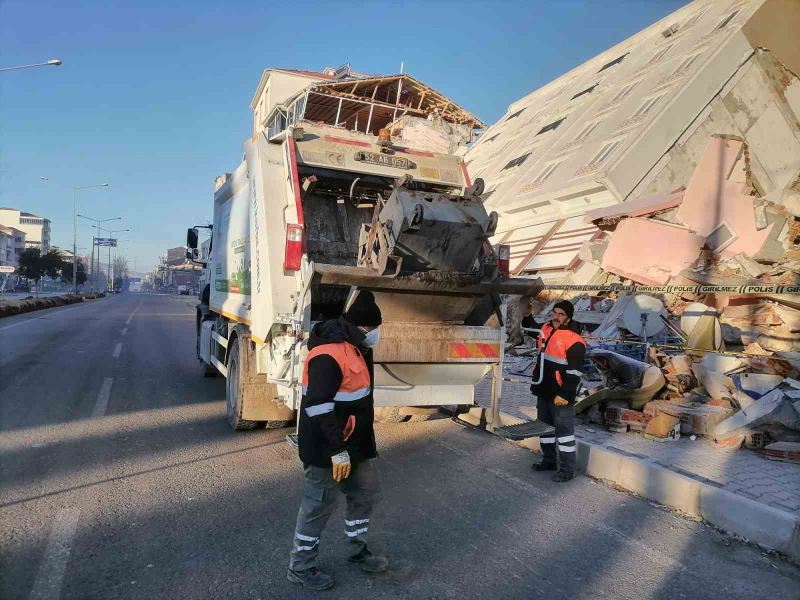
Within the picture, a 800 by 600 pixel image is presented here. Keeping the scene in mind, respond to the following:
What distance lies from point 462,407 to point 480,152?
25050mm

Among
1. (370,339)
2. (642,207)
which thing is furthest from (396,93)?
(370,339)

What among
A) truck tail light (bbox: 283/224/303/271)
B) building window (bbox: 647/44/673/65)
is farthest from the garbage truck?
building window (bbox: 647/44/673/65)

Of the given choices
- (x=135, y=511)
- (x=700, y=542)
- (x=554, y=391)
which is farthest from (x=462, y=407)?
(x=135, y=511)

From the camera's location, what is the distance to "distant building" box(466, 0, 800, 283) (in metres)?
15.6

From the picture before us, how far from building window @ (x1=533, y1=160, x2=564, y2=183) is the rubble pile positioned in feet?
17.6

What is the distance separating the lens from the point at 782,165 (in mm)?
16047

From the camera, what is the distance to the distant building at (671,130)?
1562cm

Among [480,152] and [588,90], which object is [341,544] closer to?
[588,90]

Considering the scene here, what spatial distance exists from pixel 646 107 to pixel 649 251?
301 inches

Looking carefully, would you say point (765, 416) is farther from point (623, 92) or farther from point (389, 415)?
point (623, 92)

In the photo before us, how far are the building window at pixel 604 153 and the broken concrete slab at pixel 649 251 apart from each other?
15.0 ft

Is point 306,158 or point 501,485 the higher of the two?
point 306,158

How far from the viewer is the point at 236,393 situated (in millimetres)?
6492

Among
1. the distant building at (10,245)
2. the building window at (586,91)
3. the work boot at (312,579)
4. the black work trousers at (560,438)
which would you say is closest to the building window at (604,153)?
the building window at (586,91)
